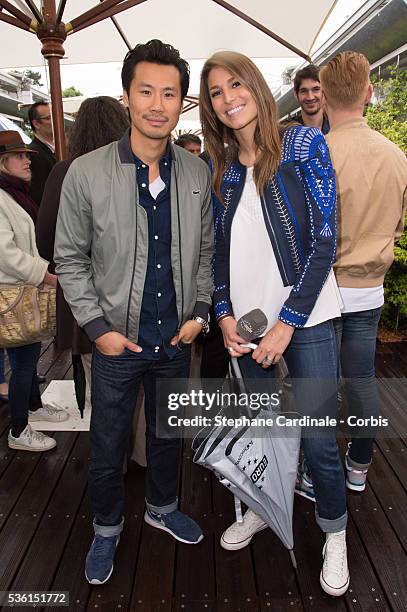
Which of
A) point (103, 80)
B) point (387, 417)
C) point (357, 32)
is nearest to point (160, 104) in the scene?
point (387, 417)

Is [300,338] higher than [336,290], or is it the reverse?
[336,290]

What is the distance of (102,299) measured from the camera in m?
1.91

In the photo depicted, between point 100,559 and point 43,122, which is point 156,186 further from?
point 43,122

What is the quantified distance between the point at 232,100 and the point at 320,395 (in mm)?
1139

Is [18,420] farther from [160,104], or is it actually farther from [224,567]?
[160,104]

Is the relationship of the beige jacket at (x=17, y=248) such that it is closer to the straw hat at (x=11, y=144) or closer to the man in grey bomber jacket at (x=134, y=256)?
the straw hat at (x=11, y=144)

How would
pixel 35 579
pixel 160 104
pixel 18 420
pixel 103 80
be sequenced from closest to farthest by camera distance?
1. pixel 160 104
2. pixel 35 579
3. pixel 18 420
4. pixel 103 80

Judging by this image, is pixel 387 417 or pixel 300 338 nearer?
pixel 300 338

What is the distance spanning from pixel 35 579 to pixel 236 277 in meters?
1.50

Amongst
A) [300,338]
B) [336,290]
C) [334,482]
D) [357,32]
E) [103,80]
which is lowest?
[334,482]

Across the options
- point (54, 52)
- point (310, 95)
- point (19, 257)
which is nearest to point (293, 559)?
point (19, 257)

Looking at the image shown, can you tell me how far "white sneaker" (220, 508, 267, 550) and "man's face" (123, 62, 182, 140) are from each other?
170 centimetres

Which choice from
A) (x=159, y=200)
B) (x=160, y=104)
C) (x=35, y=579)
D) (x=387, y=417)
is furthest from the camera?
(x=387, y=417)

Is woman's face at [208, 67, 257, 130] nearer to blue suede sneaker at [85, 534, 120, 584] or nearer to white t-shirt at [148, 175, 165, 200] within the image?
white t-shirt at [148, 175, 165, 200]
